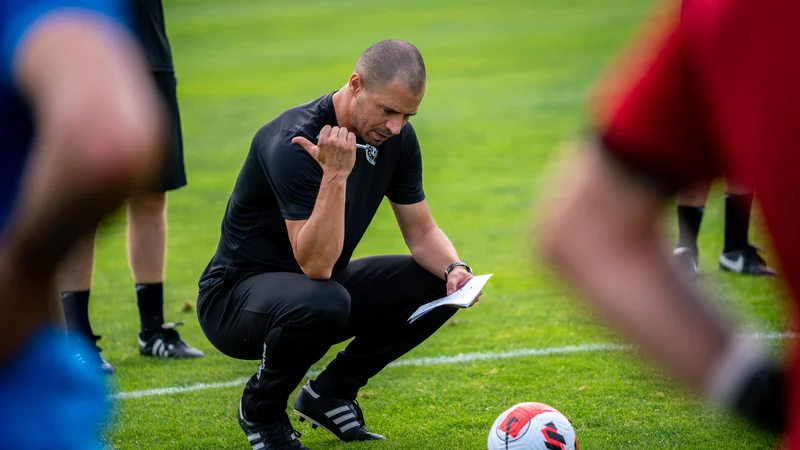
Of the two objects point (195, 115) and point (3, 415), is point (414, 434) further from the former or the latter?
point (195, 115)

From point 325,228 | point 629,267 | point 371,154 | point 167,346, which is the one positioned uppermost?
point 629,267

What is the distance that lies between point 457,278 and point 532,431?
83 cm

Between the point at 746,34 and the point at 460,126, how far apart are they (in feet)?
42.8

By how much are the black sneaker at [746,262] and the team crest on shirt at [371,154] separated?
11.0 ft

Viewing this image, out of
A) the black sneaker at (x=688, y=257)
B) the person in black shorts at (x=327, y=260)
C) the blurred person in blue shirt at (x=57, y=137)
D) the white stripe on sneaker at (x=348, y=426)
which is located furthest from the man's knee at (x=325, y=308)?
the black sneaker at (x=688, y=257)

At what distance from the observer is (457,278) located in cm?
474

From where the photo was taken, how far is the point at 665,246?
1.47 m

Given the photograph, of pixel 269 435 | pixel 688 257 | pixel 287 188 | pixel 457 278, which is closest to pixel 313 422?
pixel 269 435

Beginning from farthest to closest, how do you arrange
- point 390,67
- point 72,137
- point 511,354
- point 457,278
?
point 511,354
point 457,278
point 390,67
point 72,137

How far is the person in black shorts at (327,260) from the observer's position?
4367 mm

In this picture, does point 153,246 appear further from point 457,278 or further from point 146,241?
point 457,278

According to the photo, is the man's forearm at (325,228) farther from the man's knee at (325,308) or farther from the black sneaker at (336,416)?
the black sneaker at (336,416)

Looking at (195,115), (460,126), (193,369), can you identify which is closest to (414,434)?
(193,369)

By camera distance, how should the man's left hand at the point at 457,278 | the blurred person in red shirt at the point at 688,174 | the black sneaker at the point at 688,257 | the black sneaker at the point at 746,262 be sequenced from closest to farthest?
the blurred person in red shirt at the point at 688,174 < the man's left hand at the point at 457,278 < the black sneaker at the point at 688,257 < the black sneaker at the point at 746,262
